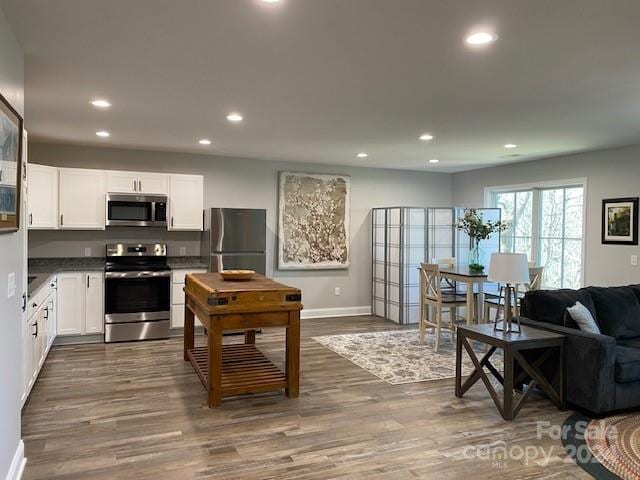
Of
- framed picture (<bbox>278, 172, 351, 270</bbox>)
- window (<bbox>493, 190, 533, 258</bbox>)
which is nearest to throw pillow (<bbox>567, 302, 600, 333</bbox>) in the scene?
window (<bbox>493, 190, 533, 258</bbox>)

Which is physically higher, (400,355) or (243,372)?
(243,372)

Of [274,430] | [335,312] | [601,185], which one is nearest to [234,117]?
[274,430]

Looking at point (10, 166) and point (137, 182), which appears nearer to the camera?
point (10, 166)

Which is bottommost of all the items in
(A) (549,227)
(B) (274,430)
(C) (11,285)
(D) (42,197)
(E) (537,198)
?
(B) (274,430)

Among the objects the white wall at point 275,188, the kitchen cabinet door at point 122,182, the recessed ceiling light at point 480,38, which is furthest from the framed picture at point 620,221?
the kitchen cabinet door at point 122,182

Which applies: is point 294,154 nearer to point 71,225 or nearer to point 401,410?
point 71,225

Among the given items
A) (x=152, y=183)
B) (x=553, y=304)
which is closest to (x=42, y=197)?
(x=152, y=183)

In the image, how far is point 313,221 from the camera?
297 inches

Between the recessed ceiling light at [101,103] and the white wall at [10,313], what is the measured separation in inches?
42.2

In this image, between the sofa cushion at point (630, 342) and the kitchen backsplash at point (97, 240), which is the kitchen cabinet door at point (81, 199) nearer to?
the kitchen backsplash at point (97, 240)

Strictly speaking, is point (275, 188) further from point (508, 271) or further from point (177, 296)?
point (508, 271)

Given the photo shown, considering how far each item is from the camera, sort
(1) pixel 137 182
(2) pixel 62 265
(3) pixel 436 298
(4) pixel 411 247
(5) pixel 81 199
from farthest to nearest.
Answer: (4) pixel 411 247, (1) pixel 137 182, (2) pixel 62 265, (5) pixel 81 199, (3) pixel 436 298

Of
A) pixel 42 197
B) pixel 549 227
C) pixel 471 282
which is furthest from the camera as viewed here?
pixel 549 227

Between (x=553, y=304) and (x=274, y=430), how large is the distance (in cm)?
258
